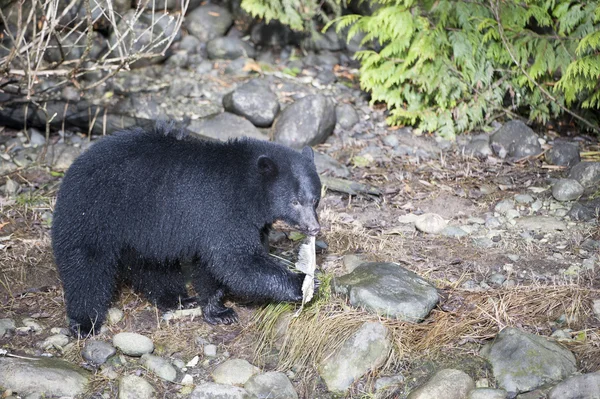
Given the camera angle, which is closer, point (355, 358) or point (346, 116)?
point (355, 358)

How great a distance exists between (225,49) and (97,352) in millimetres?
6484

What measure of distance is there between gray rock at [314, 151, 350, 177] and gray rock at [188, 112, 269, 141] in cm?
94

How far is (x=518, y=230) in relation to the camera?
695 centimetres

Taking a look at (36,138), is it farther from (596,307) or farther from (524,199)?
(596,307)

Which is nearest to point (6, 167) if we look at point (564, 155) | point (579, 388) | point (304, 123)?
point (304, 123)

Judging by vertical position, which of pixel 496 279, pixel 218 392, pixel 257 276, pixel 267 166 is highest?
pixel 267 166

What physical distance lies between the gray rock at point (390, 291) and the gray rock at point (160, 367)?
1430 millimetres

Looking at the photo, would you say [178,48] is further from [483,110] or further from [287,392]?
[287,392]

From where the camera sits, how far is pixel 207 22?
11148 millimetres

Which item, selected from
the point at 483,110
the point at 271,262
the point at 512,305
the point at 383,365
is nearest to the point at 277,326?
the point at 271,262

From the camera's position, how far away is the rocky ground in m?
5.07

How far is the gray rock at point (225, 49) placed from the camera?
35.7ft

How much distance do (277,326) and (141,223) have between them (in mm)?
1312

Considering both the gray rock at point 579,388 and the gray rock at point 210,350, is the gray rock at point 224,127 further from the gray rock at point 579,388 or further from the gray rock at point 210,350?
the gray rock at point 579,388
